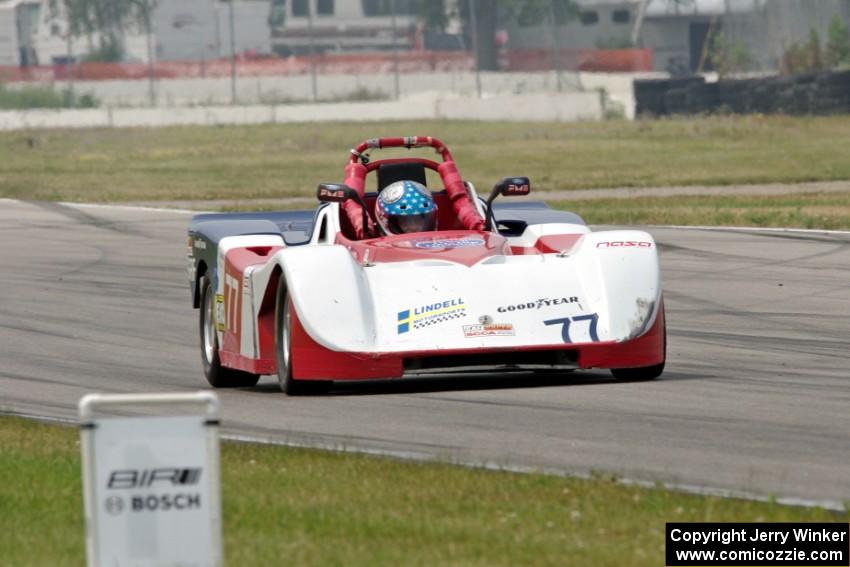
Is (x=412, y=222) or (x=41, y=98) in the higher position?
(x=412, y=222)

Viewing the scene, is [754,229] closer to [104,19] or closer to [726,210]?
[726,210]

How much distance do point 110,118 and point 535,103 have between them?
15.0m

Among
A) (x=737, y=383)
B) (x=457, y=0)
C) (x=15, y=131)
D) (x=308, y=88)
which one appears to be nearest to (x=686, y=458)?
(x=737, y=383)

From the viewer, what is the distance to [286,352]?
10.4 metres

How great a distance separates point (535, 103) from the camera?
6219cm

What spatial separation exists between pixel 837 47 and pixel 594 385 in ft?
166

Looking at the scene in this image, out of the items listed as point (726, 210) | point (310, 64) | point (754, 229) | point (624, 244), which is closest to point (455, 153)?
point (726, 210)

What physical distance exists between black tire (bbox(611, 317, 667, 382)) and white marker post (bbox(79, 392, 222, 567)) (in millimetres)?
5890

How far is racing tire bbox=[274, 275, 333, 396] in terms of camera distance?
10.3 meters

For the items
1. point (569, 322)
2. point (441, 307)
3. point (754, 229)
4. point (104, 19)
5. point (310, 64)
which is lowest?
point (754, 229)

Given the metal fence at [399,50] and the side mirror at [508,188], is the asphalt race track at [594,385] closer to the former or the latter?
the side mirror at [508,188]

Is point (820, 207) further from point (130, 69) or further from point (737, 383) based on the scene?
point (130, 69)

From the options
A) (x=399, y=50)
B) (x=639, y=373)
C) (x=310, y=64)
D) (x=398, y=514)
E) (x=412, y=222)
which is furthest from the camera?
(x=399, y=50)

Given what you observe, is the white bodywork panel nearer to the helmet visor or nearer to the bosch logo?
the helmet visor
